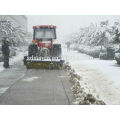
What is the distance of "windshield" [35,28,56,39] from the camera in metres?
10.3

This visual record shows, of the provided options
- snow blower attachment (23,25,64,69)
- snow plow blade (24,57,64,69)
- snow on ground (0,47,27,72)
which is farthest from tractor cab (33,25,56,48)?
snow on ground (0,47,27,72)

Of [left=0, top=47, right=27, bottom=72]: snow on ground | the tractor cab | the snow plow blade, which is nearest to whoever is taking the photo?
the snow plow blade

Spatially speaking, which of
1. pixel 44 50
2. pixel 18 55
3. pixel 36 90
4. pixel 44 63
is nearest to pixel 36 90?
pixel 36 90

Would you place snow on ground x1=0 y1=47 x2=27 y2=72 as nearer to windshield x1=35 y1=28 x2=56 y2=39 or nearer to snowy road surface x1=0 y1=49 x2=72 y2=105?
windshield x1=35 y1=28 x2=56 y2=39

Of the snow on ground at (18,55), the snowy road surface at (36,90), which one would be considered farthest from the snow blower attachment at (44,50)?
the snow on ground at (18,55)

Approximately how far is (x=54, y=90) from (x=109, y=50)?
892 centimetres

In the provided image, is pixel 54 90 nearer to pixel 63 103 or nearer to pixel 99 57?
pixel 63 103

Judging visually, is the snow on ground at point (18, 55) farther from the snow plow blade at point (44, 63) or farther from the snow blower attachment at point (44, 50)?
the snow plow blade at point (44, 63)

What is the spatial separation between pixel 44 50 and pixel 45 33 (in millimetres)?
831
